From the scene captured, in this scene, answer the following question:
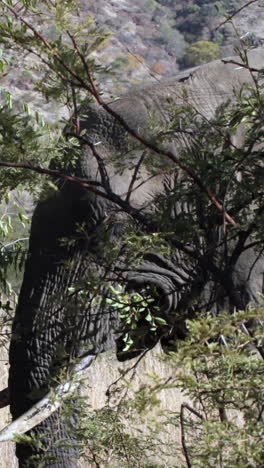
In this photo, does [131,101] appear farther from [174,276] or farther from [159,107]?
[174,276]

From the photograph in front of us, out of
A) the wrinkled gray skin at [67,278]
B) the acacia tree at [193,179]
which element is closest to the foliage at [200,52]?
the wrinkled gray skin at [67,278]

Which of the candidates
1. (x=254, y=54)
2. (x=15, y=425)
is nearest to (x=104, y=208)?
(x=15, y=425)

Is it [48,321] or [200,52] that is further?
[200,52]

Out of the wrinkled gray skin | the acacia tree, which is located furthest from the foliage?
the acacia tree

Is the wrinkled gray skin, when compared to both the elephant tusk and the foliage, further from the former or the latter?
the foliage

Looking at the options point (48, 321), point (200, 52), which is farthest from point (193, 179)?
point (200, 52)

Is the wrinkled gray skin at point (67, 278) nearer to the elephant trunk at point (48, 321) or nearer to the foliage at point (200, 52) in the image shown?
the elephant trunk at point (48, 321)

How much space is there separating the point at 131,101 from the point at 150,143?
171cm

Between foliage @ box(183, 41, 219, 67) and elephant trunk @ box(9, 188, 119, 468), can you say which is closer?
elephant trunk @ box(9, 188, 119, 468)

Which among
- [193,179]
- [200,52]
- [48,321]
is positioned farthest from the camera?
[200,52]

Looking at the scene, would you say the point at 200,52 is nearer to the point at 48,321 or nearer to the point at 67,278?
the point at 67,278

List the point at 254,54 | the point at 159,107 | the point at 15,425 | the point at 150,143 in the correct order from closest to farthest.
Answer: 1. the point at 150,143
2. the point at 15,425
3. the point at 159,107
4. the point at 254,54

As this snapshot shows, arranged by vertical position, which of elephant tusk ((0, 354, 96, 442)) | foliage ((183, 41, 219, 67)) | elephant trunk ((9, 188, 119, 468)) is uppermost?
foliage ((183, 41, 219, 67))

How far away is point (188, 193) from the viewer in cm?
209
